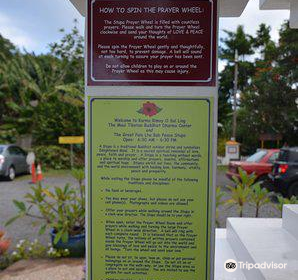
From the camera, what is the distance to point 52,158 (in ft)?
56.7

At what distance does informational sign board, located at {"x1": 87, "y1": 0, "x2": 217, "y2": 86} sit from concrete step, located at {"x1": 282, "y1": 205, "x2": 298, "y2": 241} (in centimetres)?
236

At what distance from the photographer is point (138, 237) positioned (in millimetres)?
2486

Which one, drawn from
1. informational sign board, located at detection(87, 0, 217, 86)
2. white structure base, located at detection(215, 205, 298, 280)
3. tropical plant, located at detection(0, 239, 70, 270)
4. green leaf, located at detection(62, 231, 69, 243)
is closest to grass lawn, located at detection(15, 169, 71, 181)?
tropical plant, located at detection(0, 239, 70, 270)

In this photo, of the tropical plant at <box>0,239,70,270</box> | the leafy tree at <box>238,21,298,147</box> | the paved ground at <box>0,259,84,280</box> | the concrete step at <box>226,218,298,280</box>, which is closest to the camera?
the concrete step at <box>226,218,298,280</box>

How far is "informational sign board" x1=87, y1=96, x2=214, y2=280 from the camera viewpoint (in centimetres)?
243

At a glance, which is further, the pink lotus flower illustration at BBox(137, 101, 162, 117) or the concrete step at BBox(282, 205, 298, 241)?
the concrete step at BBox(282, 205, 298, 241)

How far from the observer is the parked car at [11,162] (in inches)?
500

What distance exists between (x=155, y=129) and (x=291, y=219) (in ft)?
8.25

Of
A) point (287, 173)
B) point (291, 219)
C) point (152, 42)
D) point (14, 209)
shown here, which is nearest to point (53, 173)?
point (14, 209)

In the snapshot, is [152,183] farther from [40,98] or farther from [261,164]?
[40,98]

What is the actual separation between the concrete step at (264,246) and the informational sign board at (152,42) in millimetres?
1719

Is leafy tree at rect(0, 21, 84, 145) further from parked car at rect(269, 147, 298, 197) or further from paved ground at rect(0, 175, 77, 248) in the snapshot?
parked car at rect(269, 147, 298, 197)

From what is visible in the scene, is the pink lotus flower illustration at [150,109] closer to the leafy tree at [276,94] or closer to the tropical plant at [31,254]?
the tropical plant at [31,254]

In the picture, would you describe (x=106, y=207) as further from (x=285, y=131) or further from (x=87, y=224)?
(x=285, y=131)
